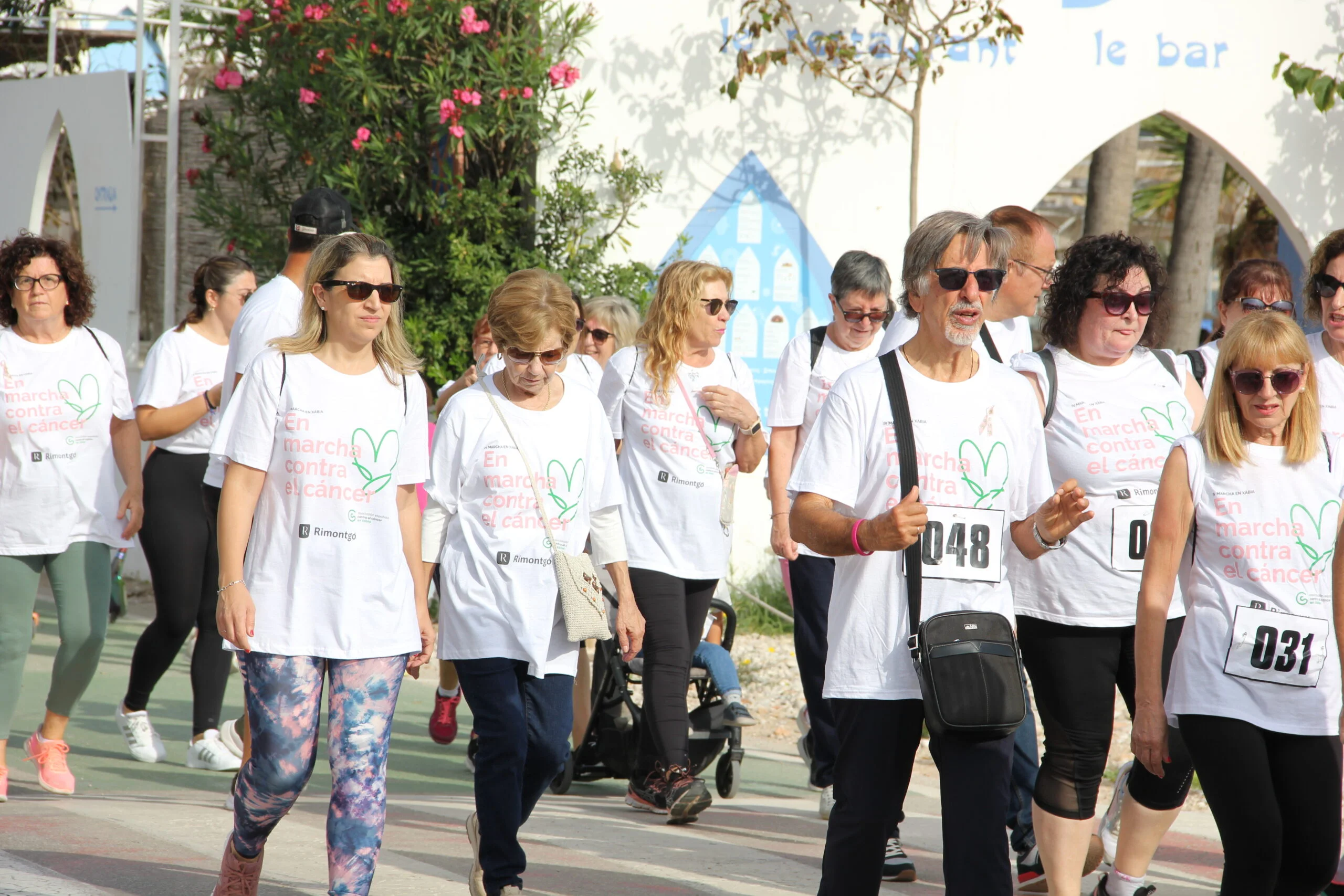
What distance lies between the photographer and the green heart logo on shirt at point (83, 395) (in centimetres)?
613

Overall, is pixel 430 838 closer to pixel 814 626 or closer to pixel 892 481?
pixel 814 626

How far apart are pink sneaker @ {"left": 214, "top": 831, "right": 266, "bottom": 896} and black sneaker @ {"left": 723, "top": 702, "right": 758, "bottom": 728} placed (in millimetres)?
2617

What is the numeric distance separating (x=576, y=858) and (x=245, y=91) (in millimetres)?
7402

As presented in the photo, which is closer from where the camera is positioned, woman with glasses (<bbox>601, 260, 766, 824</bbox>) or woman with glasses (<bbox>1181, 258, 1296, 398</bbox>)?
woman with glasses (<bbox>1181, 258, 1296, 398</bbox>)

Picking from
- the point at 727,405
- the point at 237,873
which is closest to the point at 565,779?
the point at 727,405

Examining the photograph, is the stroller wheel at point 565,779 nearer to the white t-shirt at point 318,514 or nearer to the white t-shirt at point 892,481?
the white t-shirt at point 318,514

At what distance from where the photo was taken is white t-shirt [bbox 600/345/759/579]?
19.5 feet

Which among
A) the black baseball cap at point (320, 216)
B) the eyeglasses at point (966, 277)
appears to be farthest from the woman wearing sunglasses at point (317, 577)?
the eyeglasses at point (966, 277)

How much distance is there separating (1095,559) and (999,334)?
122 cm

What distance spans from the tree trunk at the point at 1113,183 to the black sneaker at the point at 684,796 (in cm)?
934

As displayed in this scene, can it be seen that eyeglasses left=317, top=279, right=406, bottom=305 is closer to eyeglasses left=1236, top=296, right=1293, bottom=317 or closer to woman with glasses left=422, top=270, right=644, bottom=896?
woman with glasses left=422, top=270, right=644, bottom=896

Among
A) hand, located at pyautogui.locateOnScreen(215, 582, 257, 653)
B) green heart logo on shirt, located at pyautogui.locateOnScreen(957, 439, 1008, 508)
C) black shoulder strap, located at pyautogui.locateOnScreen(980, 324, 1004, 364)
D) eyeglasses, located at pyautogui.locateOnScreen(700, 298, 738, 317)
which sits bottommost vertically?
hand, located at pyautogui.locateOnScreen(215, 582, 257, 653)

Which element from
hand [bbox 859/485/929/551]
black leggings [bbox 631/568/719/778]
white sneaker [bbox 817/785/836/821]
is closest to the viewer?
hand [bbox 859/485/929/551]

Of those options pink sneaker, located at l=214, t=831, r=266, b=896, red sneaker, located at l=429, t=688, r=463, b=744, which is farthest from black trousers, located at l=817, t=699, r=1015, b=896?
red sneaker, located at l=429, t=688, r=463, b=744
